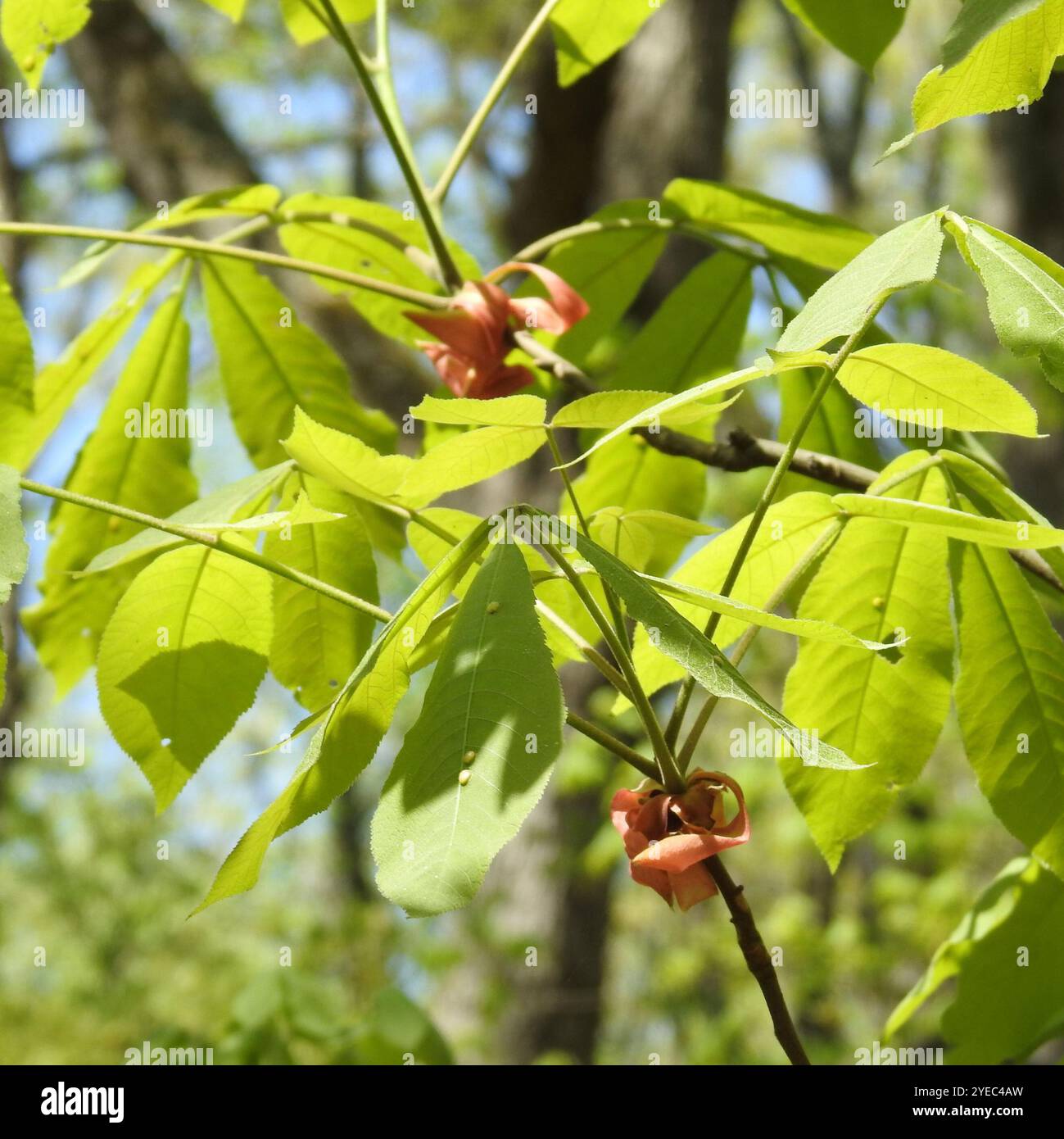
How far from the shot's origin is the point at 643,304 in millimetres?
3289

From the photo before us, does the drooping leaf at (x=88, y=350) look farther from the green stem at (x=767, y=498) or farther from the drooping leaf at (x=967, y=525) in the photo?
the drooping leaf at (x=967, y=525)

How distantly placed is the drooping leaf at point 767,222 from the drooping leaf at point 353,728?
0.58 meters

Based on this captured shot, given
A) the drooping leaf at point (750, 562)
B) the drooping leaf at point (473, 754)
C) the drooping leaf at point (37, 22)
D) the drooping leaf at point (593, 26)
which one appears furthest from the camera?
the drooping leaf at point (593, 26)

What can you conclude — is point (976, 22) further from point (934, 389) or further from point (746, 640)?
point (746, 640)

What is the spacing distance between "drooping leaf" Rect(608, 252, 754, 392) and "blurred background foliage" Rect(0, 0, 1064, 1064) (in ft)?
1.26

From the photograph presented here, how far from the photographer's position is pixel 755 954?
73cm

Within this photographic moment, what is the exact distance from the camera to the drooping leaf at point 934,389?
2.31ft

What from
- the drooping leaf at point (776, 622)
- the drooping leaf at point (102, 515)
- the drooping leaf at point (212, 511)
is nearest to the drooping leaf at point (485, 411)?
the drooping leaf at point (776, 622)

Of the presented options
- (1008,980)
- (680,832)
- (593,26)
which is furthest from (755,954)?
(593,26)

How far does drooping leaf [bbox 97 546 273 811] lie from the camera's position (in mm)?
924

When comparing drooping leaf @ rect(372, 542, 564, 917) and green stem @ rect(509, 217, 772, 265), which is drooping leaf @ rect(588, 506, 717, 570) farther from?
green stem @ rect(509, 217, 772, 265)

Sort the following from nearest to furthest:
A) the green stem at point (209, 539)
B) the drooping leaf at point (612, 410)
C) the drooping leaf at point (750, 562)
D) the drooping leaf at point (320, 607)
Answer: the drooping leaf at point (612, 410), the green stem at point (209, 539), the drooping leaf at point (750, 562), the drooping leaf at point (320, 607)

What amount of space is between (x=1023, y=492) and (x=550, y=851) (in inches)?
75.2

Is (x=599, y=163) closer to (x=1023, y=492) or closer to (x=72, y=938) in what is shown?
(x=1023, y=492)
